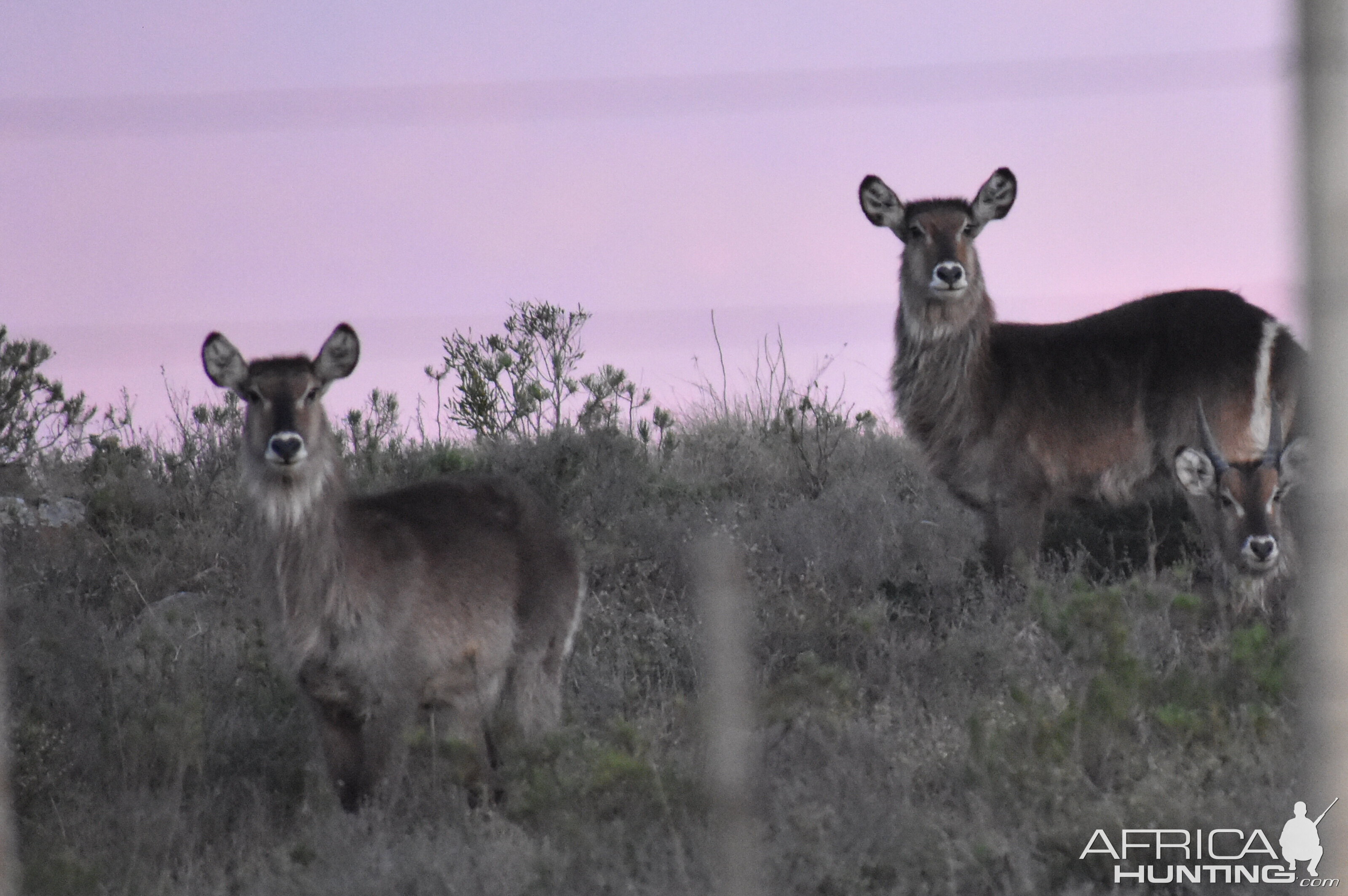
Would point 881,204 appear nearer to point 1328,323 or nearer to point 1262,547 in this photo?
point 1262,547

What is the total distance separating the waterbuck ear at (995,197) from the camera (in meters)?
8.97

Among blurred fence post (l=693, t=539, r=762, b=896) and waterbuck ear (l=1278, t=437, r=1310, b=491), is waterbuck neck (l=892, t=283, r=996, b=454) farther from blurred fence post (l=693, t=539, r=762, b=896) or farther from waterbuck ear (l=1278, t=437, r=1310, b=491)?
blurred fence post (l=693, t=539, r=762, b=896)

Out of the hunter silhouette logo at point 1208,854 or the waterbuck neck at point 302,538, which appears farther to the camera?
the waterbuck neck at point 302,538

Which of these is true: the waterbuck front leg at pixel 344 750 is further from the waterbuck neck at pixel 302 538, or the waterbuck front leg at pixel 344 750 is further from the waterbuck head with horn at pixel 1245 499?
the waterbuck head with horn at pixel 1245 499

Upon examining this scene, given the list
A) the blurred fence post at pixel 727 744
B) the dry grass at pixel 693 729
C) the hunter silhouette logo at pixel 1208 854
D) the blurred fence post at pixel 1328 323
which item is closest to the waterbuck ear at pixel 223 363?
the dry grass at pixel 693 729

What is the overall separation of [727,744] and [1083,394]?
5.65 meters

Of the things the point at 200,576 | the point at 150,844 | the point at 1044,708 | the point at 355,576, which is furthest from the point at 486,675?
the point at 200,576

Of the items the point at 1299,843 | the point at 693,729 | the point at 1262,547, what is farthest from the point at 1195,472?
the point at 1299,843

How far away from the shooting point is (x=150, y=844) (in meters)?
5.54

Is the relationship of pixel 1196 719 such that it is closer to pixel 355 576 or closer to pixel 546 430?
pixel 355 576

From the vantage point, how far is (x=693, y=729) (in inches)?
234

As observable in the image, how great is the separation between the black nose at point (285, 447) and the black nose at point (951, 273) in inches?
159

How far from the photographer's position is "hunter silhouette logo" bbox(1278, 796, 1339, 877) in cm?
425

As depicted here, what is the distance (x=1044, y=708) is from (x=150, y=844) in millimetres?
3259
